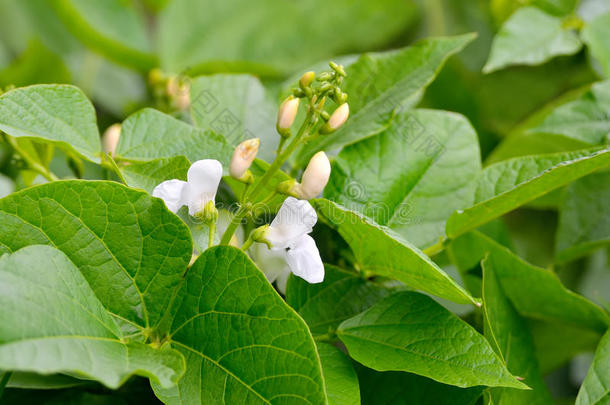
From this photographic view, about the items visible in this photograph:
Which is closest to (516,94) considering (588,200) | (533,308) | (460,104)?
(460,104)

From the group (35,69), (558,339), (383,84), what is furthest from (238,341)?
(35,69)

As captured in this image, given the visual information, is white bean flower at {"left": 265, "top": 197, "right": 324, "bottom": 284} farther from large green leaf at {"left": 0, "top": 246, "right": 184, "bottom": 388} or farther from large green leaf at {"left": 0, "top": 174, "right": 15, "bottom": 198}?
large green leaf at {"left": 0, "top": 174, "right": 15, "bottom": 198}

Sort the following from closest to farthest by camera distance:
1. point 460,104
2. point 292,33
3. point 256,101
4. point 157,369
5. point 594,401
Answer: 1. point 157,369
2. point 594,401
3. point 256,101
4. point 460,104
5. point 292,33

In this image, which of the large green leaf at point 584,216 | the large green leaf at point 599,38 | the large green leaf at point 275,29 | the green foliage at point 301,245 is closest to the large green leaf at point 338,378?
the green foliage at point 301,245

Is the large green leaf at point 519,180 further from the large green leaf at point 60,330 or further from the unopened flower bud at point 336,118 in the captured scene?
the large green leaf at point 60,330

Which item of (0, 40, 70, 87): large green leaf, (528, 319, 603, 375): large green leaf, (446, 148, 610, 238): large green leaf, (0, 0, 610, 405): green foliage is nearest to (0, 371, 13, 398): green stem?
(0, 0, 610, 405): green foliage

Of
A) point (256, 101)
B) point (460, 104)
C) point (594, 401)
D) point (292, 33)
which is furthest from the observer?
point (292, 33)

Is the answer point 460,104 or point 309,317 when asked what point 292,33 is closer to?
point 460,104
